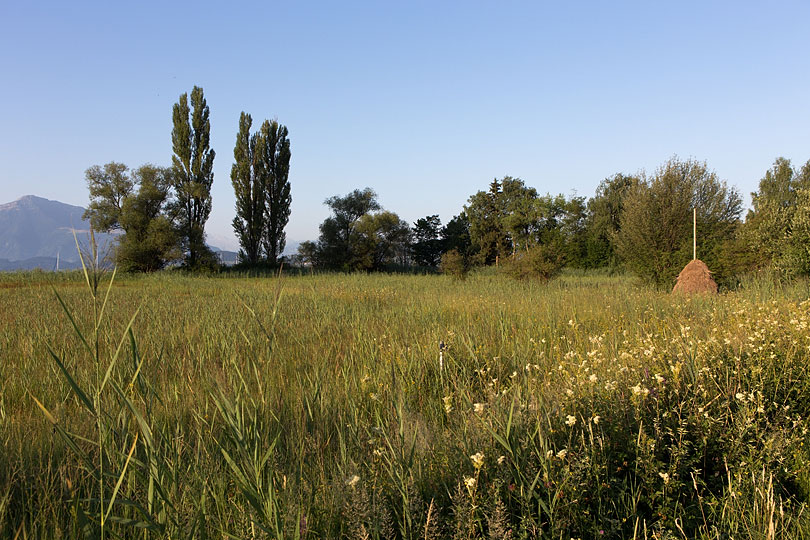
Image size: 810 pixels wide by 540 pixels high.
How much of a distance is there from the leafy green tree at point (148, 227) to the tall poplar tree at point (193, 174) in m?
0.86

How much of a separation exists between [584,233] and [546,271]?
31027mm

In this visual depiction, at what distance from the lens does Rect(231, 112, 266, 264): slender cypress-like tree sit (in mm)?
31969

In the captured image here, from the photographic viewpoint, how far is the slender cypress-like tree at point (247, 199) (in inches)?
1259

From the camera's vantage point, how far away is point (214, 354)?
5.20 meters

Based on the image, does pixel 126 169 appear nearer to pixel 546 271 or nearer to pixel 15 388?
pixel 546 271

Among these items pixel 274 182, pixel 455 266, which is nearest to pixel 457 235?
pixel 274 182

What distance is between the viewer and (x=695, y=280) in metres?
11.2

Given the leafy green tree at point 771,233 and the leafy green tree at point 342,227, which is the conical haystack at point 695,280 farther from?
the leafy green tree at point 342,227

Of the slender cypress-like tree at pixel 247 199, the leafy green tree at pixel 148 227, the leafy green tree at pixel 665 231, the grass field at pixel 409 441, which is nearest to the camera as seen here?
the grass field at pixel 409 441

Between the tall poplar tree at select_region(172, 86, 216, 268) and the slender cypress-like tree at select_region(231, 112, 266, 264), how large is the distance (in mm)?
2241

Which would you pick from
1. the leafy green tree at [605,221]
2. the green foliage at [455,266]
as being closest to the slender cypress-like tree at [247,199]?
the green foliage at [455,266]

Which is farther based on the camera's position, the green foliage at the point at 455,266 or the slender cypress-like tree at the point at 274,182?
the slender cypress-like tree at the point at 274,182

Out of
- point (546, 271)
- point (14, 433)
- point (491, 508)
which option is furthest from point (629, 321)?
point (546, 271)

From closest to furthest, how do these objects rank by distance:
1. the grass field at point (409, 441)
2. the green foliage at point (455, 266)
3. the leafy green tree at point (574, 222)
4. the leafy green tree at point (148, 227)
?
the grass field at point (409, 441)
the green foliage at point (455, 266)
the leafy green tree at point (148, 227)
the leafy green tree at point (574, 222)
